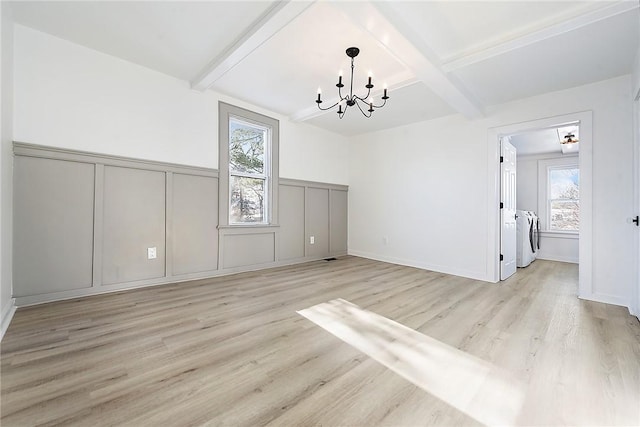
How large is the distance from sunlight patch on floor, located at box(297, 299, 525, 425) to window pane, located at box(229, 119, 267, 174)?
8.67ft

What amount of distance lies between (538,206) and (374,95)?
5084 millimetres

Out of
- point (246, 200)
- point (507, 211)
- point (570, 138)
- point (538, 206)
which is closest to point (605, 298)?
point (507, 211)

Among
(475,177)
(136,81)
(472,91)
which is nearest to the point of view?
(136,81)

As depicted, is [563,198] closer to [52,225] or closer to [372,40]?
[372,40]

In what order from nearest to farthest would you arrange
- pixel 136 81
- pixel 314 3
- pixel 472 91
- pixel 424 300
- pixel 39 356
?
pixel 39 356 < pixel 314 3 < pixel 424 300 < pixel 136 81 < pixel 472 91

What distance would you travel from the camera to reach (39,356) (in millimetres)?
1663

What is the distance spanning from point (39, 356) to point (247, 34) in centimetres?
284

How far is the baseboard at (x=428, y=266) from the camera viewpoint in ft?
12.7

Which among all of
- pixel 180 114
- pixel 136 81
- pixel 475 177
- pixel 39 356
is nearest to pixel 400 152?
pixel 475 177

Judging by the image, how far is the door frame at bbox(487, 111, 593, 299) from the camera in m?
3.04

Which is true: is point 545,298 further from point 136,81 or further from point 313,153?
point 136,81

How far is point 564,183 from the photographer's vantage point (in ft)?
19.2

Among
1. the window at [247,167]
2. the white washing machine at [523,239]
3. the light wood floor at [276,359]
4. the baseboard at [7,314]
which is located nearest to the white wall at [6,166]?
the baseboard at [7,314]

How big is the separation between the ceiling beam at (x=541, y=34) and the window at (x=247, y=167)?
272 cm
